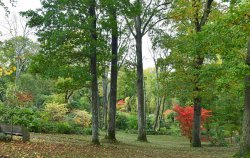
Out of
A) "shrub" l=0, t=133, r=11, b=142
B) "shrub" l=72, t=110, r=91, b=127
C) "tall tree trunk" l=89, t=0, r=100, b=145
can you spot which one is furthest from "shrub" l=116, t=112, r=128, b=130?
"shrub" l=0, t=133, r=11, b=142

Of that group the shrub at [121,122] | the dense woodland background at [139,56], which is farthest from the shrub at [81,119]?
the shrub at [121,122]

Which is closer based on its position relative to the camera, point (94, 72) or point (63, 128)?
point (94, 72)

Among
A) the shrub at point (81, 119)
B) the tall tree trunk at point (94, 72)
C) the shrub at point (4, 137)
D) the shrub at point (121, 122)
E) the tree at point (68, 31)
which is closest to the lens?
the shrub at point (4, 137)

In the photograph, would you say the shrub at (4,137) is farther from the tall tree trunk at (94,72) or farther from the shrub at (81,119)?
the shrub at (81,119)

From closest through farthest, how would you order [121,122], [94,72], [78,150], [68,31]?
[78,150], [68,31], [94,72], [121,122]

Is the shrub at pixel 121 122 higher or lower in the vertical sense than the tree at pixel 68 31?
lower

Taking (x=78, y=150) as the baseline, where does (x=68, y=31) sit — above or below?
above

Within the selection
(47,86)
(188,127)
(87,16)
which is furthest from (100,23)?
(47,86)

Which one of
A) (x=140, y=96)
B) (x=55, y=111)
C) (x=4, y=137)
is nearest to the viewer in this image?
(x=4, y=137)

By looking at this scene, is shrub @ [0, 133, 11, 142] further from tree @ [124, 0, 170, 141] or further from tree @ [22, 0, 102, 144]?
tree @ [124, 0, 170, 141]

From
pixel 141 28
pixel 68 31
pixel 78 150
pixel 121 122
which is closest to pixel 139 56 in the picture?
pixel 141 28

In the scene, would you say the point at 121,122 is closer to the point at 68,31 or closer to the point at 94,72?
the point at 94,72

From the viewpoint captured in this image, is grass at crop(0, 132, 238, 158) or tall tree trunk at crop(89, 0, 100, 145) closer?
grass at crop(0, 132, 238, 158)

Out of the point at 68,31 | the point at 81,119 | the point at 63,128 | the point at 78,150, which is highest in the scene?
the point at 68,31
